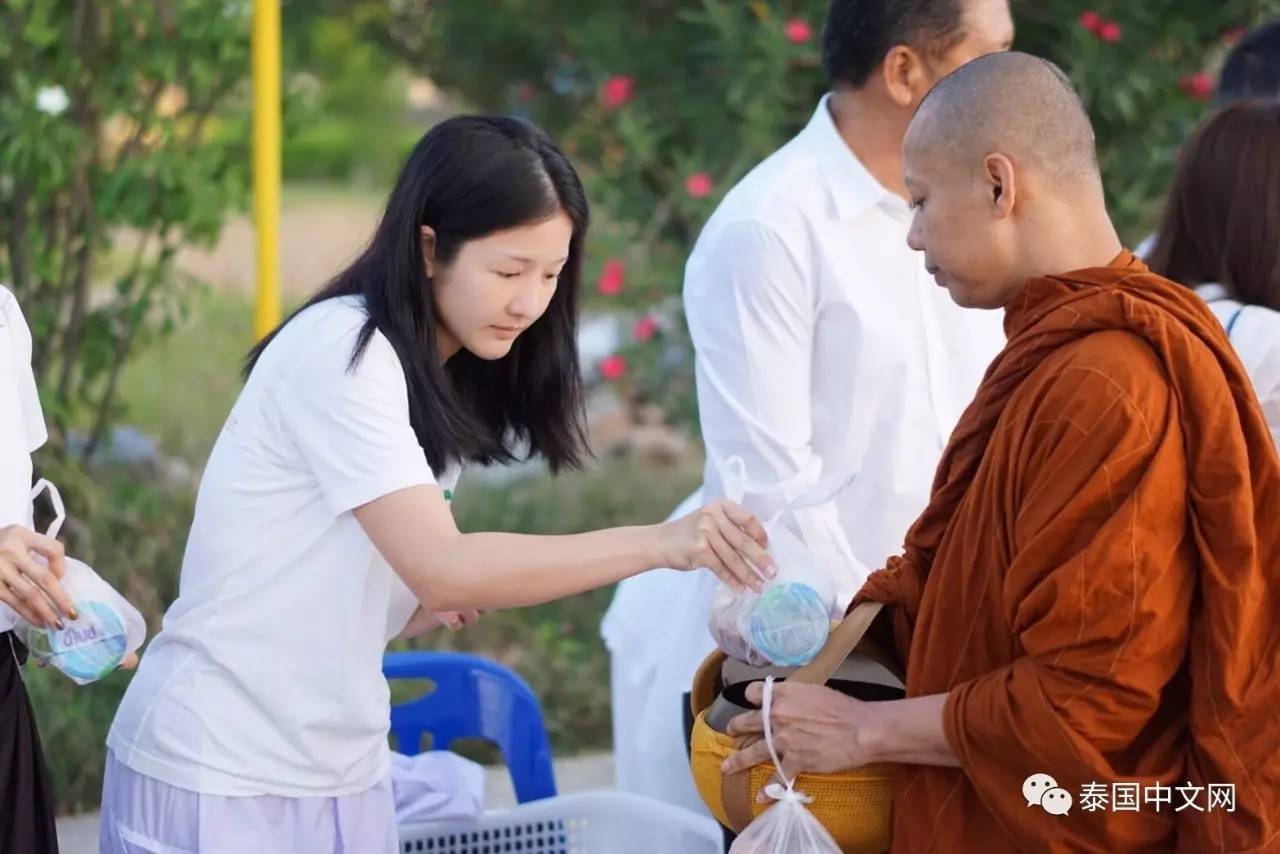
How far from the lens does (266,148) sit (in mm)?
4590

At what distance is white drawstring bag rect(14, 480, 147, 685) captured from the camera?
87.6 inches

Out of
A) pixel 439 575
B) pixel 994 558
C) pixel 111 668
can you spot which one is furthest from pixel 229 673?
pixel 994 558

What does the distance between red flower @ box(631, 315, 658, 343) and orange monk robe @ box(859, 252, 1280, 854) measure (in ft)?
13.2

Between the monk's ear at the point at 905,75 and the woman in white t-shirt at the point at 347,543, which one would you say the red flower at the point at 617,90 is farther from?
the woman in white t-shirt at the point at 347,543

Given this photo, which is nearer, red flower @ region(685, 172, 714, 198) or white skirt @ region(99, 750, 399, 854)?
white skirt @ region(99, 750, 399, 854)

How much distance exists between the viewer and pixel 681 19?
20.4ft

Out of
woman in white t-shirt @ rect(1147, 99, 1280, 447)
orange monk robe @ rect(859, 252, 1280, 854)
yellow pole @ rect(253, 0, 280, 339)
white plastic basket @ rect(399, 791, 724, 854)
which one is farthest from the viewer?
yellow pole @ rect(253, 0, 280, 339)

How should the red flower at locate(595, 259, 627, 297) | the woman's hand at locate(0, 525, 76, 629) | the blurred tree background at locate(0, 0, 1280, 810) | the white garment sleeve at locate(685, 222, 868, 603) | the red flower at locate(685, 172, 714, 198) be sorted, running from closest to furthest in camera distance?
the woman's hand at locate(0, 525, 76, 629), the white garment sleeve at locate(685, 222, 868, 603), the blurred tree background at locate(0, 0, 1280, 810), the red flower at locate(685, 172, 714, 198), the red flower at locate(595, 259, 627, 297)

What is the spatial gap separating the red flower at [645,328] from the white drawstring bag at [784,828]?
13.0ft

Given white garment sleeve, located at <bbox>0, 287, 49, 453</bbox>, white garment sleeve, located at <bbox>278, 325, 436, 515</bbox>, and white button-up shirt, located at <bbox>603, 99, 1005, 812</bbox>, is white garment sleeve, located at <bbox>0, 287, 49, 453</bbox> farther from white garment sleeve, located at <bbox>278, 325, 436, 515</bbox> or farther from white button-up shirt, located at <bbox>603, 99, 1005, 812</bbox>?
white button-up shirt, located at <bbox>603, 99, 1005, 812</bbox>

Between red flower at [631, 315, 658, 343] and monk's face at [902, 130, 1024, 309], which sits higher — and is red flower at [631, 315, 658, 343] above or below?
below

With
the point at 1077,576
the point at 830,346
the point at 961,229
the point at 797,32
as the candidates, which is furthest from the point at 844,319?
the point at 797,32

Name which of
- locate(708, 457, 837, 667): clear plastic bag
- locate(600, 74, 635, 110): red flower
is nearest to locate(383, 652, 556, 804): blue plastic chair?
locate(708, 457, 837, 667): clear plastic bag

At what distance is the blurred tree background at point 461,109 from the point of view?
5098 millimetres
